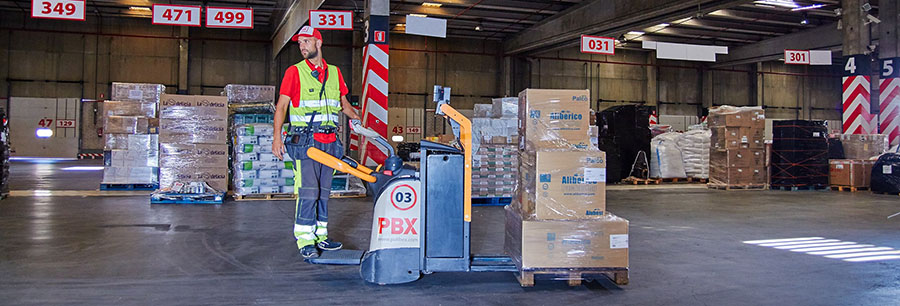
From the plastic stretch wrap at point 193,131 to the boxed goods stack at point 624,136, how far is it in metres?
8.60

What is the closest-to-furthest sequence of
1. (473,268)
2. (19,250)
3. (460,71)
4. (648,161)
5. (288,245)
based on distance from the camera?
1. (473,268)
2. (19,250)
3. (288,245)
4. (648,161)
5. (460,71)

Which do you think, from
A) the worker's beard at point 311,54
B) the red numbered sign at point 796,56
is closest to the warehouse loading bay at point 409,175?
the worker's beard at point 311,54

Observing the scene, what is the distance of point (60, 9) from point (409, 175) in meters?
9.85

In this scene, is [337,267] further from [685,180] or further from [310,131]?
[685,180]

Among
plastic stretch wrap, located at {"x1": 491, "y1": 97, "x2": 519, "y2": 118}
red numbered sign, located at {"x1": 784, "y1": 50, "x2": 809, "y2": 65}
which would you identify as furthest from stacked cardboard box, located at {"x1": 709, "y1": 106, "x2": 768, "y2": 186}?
plastic stretch wrap, located at {"x1": 491, "y1": 97, "x2": 519, "y2": 118}

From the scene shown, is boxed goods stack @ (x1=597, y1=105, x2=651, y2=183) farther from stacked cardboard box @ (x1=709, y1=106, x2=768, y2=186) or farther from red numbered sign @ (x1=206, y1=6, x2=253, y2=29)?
red numbered sign @ (x1=206, y1=6, x2=253, y2=29)

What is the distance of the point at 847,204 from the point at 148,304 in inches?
393

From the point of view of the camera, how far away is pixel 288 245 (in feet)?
16.4

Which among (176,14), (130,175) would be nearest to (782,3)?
(176,14)

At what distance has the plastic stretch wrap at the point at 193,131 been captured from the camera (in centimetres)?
853

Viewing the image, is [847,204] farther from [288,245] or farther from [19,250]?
[19,250]

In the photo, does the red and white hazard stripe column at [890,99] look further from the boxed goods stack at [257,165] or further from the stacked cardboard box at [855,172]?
the boxed goods stack at [257,165]

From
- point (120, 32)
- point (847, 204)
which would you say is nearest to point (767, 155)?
point (847, 204)

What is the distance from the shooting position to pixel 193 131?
8.62 meters
